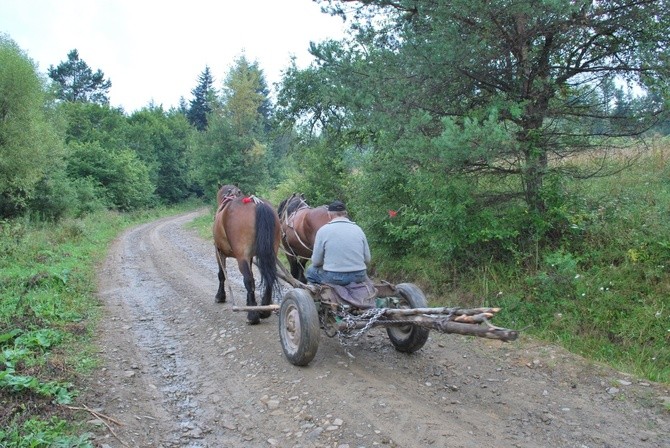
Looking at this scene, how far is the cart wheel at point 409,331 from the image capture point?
5.19m

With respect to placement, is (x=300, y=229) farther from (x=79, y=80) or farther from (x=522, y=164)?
(x=79, y=80)

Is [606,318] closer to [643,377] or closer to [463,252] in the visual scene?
[643,377]

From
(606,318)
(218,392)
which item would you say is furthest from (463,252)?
(218,392)

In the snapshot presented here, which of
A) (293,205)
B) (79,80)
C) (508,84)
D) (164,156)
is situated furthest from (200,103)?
(508,84)

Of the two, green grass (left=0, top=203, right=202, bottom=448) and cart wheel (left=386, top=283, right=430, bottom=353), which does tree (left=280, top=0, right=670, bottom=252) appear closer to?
cart wheel (left=386, top=283, right=430, bottom=353)

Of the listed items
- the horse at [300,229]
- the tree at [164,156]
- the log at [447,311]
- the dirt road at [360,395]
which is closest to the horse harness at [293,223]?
the horse at [300,229]

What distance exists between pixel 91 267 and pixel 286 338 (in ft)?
31.0

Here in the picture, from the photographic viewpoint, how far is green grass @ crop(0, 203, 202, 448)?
146 inches

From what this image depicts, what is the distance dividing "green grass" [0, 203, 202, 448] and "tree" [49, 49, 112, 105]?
224ft

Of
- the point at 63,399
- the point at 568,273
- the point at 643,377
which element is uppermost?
the point at 568,273

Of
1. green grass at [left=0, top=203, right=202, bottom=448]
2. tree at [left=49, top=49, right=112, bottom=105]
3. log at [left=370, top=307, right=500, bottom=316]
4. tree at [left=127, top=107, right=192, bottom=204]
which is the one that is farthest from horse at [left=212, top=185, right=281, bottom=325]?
tree at [left=49, top=49, right=112, bottom=105]

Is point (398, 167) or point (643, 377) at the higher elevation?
point (398, 167)

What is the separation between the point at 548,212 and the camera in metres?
6.77

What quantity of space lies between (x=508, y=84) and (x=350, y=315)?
441 centimetres
